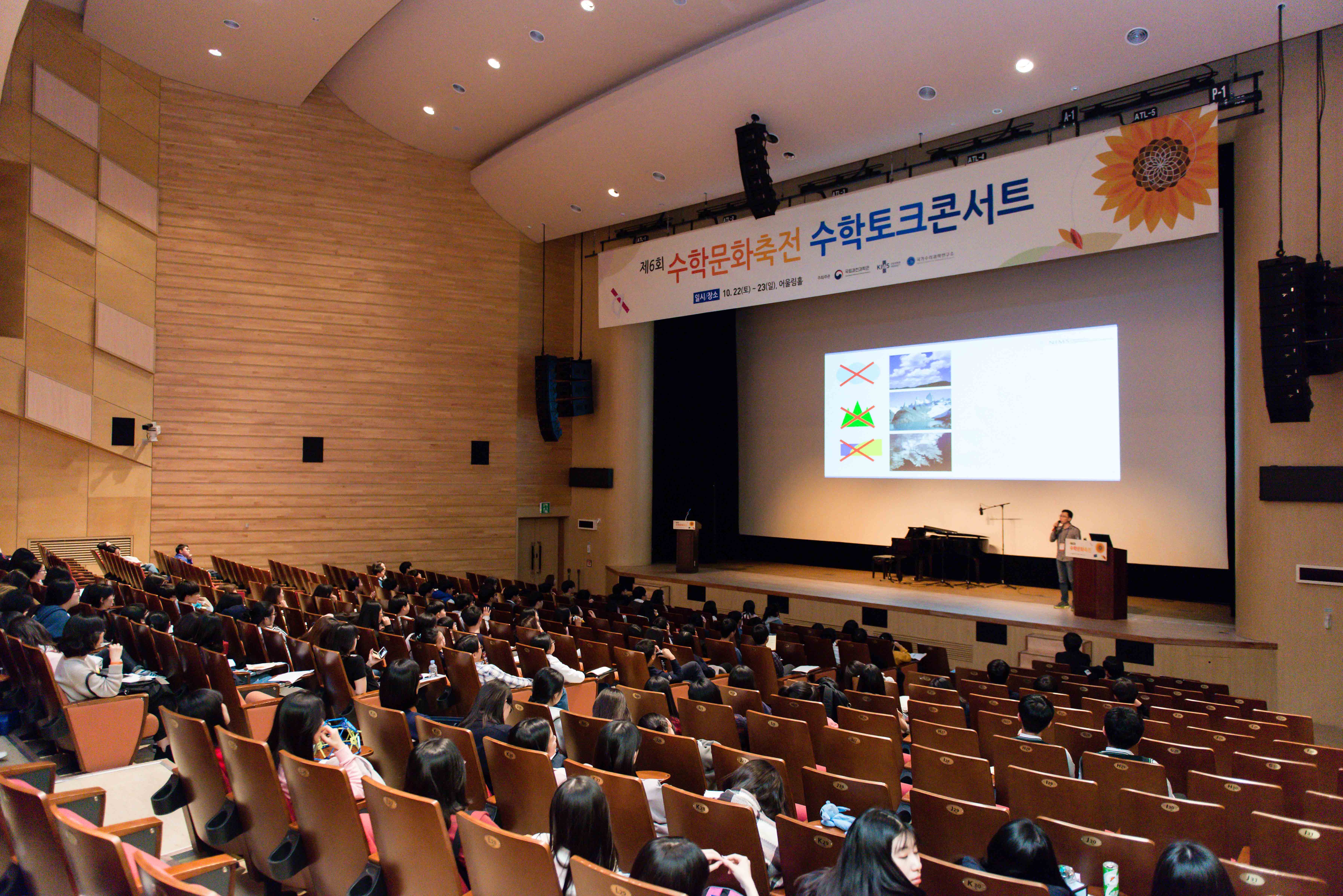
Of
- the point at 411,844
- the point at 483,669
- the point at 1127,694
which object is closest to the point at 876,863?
the point at 411,844

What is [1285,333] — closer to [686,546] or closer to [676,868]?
[676,868]

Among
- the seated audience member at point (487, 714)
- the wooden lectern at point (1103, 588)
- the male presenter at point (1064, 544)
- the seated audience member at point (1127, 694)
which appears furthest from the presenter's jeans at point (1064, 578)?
the seated audience member at point (487, 714)

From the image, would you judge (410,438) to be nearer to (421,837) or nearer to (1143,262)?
(1143,262)

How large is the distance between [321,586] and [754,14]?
7.62 metres

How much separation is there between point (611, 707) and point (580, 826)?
1710 millimetres

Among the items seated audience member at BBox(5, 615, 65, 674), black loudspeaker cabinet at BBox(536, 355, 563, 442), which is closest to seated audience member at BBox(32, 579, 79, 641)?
seated audience member at BBox(5, 615, 65, 674)

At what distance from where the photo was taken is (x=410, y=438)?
13477 millimetres

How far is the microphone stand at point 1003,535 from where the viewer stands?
39.8 feet

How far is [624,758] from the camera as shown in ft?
10.5

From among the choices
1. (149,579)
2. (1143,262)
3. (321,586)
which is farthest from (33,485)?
(1143,262)

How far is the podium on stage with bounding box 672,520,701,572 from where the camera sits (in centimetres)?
1369

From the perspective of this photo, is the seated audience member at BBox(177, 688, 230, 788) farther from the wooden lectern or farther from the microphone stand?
the microphone stand

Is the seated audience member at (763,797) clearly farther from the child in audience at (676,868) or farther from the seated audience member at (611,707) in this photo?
the seated audience member at (611,707)

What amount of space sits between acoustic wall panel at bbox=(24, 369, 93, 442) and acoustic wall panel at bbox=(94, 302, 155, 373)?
68cm
